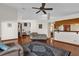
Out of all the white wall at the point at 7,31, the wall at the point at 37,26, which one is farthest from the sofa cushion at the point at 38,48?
the white wall at the point at 7,31

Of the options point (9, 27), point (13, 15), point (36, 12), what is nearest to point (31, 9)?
point (36, 12)

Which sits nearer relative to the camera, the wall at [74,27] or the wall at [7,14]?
the wall at [7,14]

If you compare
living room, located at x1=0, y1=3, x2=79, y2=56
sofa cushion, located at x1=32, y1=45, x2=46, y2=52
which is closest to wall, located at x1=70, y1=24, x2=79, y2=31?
living room, located at x1=0, y1=3, x2=79, y2=56

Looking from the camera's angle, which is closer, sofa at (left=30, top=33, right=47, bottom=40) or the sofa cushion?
the sofa cushion

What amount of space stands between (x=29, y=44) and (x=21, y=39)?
0.66 ft

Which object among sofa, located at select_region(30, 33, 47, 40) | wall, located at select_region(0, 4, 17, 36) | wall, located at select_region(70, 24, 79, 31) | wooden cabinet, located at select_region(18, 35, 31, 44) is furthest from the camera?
wall, located at select_region(70, 24, 79, 31)

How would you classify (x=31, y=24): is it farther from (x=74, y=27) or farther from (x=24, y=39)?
(x=74, y=27)

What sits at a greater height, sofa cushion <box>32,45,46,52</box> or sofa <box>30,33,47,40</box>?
sofa <box>30,33,47,40</box>

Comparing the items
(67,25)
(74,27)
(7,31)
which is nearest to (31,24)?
(7,31)

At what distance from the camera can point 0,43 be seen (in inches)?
81.0

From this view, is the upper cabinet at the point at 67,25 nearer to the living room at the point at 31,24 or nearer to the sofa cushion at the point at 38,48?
the living room at the point at 31,24

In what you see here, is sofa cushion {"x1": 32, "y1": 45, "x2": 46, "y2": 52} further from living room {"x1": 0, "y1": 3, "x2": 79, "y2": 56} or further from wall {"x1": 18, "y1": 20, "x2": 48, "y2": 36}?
wall {"x1": 18, "y1": 20, "x2": 48, "y2": 36}

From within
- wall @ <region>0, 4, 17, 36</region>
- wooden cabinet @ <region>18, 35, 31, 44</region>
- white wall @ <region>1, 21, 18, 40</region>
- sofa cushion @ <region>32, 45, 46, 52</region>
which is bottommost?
sofa cushion @ <region>32, 45, 46, 52</region>

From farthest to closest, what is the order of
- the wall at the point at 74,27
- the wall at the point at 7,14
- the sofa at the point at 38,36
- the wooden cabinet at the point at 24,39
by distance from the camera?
the wall at the point at 74,27
the sofa at the point at 38,36
the wooden cabinet at the point at 24,39
the wall at the point at 7,14
